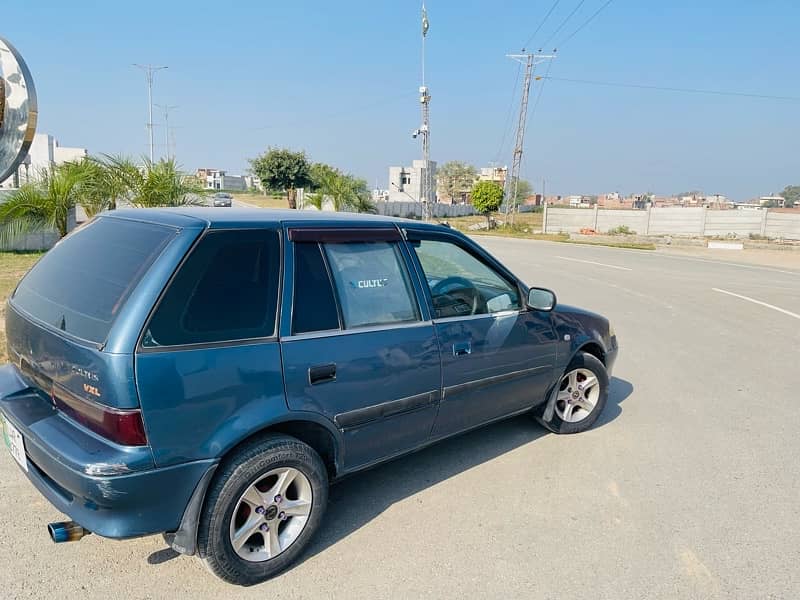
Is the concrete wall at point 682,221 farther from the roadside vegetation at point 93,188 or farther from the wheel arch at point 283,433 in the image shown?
the wheel arch at point 283,433

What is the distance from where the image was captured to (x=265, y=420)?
8.82 ft

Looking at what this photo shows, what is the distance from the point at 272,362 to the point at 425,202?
3187cm

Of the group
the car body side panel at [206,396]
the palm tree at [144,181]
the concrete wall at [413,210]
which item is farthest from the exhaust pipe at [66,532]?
the concrete wall at [413,210]

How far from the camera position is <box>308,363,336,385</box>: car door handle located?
9.39 ft

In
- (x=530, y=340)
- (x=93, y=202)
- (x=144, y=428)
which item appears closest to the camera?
(x=144, y=428)

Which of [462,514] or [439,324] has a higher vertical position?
[439,324]

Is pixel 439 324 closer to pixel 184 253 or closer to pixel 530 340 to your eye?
pixel 530 340

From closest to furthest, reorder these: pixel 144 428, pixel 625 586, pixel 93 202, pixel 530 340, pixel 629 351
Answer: pixel 144 428 < pixel 625 586 < pixel 530 340 < pixel 629 351 < pixel 93 202

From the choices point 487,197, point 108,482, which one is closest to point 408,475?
point 108,482

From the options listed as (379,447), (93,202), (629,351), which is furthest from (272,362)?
(93,202)

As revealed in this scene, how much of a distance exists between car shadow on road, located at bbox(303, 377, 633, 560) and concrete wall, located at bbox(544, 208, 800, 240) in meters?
32.6

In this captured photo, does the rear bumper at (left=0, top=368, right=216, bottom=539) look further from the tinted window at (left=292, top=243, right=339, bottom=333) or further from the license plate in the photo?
the tinted window at (left=292, top=243, right=339, bottom=333)

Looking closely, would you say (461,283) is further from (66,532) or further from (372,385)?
(66,532)

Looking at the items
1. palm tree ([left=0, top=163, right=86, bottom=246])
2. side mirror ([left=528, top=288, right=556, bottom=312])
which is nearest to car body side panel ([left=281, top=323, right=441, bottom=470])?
side mirror ([left=528, top=288, right=556, bottom=312])
